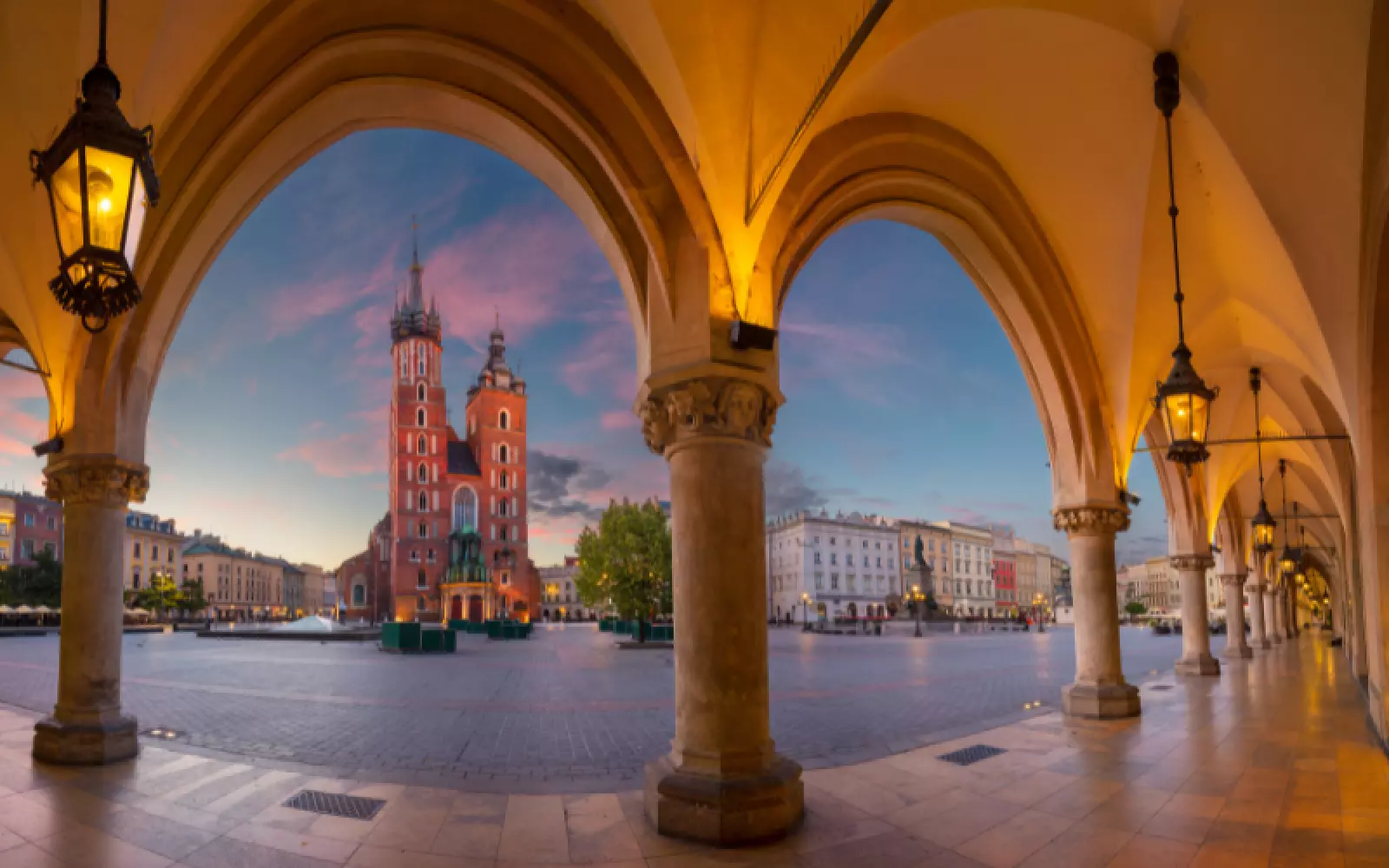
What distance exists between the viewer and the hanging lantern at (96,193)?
10.6 ft

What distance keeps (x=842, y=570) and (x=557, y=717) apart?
78307 millimetres

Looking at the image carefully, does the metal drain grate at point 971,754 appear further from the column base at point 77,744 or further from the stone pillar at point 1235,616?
the stone pillar at point 1235,616

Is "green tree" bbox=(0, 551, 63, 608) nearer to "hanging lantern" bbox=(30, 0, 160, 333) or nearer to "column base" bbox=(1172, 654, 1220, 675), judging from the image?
"column base" bbox=(1172, 654, 1220, 675)

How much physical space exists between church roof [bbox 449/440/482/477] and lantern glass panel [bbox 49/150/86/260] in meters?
75.8

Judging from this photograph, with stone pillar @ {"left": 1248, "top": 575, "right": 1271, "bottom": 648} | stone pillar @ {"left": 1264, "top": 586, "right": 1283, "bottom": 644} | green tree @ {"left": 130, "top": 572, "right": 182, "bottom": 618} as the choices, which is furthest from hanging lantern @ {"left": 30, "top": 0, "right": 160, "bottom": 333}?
green tree @ {"left": 130, "top": 572, "right": 182, "bottom": 618}

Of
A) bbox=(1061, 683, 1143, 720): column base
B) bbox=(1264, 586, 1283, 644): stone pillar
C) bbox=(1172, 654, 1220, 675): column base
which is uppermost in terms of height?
bbox=(1061, 683, 1143, 720): column base

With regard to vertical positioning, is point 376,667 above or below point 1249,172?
below

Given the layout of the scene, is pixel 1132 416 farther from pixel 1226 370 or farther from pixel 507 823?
pixel 507 823

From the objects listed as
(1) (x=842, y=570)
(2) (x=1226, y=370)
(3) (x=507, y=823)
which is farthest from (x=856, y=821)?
(1) (x=842, y=570)

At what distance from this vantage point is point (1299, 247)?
7906 millimetres

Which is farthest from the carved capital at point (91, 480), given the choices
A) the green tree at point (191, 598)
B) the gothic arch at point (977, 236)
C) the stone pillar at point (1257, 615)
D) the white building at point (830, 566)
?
the white building at point (830, 566)


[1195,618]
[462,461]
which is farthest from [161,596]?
[1195,618]

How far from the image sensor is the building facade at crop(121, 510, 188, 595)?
80000mm

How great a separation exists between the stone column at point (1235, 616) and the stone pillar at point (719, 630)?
2159 centimetres
